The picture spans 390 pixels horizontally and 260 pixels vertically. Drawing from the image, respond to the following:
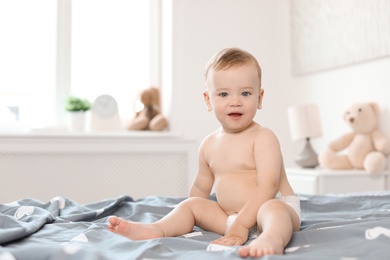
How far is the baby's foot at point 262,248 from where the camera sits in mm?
946

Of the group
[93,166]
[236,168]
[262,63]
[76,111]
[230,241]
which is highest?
[262,63]

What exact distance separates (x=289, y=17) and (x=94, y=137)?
1.56 meters

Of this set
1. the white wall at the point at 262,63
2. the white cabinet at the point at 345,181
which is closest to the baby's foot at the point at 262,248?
the white cabinet at the point at 345,181

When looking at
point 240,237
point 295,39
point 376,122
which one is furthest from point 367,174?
point 240,237

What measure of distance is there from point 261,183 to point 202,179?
0.85ft

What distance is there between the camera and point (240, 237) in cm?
121

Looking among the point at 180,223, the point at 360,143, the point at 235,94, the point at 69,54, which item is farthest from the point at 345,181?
the point at 69,54

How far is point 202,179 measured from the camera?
→ 61.3 inches

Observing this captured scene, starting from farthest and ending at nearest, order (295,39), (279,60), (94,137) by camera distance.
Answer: (279,60) < (295,39) < (94,137)

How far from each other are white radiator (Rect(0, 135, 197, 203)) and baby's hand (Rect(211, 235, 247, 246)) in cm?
229

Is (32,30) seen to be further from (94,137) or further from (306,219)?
(306,219)

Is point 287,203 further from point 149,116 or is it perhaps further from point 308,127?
point 149,116

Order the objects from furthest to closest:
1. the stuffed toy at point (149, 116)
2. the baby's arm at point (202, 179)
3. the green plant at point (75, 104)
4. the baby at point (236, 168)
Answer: the stuffed toy at point (149, 116) < the green plant at point (75, 104) < the baby's arm at point (202, 179) < the baby at point (236, 168)

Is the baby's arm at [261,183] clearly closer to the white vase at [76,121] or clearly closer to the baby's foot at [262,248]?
the baby's foot at [262,248]
